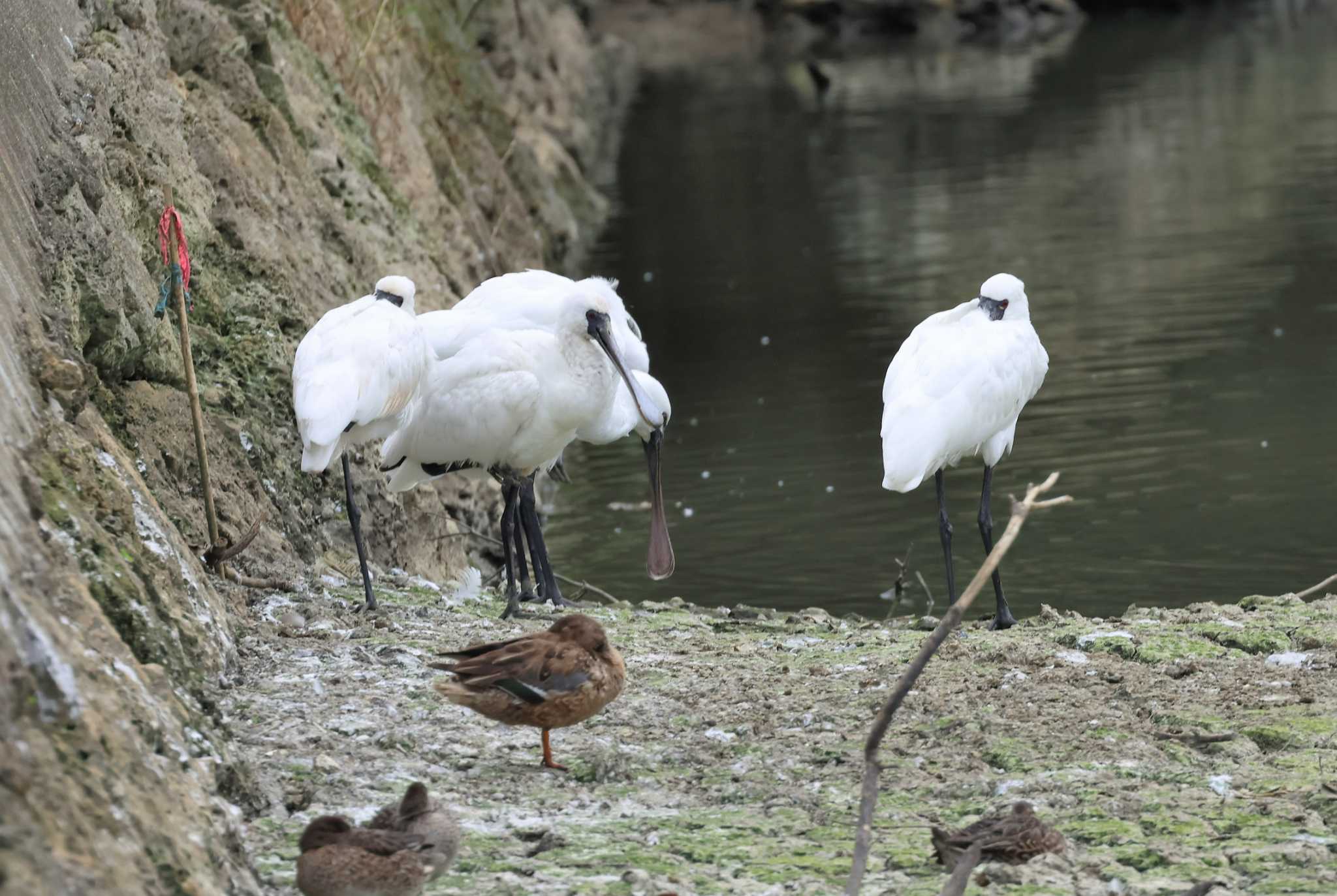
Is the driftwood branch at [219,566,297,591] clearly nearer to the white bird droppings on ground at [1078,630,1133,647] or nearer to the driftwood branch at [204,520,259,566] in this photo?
the driftwood branch at [204,520,259,566]

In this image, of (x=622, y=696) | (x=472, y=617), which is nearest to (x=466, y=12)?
(x=472, y=617)

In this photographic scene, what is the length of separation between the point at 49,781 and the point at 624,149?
1455 inches

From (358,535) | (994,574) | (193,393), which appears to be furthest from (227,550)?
(994,574)

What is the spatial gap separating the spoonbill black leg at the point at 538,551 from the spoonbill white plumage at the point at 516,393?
0.36 metres

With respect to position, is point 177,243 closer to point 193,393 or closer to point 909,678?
point 193,393

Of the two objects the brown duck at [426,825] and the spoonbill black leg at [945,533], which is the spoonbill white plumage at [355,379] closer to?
the spoonbill black leg at [945,533]

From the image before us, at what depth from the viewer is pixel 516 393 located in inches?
358

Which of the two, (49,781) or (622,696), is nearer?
(49,781)

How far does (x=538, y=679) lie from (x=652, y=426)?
4372 millimetres

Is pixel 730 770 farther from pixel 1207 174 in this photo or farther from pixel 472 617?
pixel 1207 174

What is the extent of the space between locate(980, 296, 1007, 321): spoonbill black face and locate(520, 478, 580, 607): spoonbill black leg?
8.44 feet

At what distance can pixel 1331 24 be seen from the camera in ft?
177

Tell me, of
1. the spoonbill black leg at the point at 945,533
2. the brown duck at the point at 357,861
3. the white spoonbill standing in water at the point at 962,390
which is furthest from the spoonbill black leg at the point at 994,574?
the brown duck at the point at 357,861

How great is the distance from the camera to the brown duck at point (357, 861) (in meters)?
4.54
